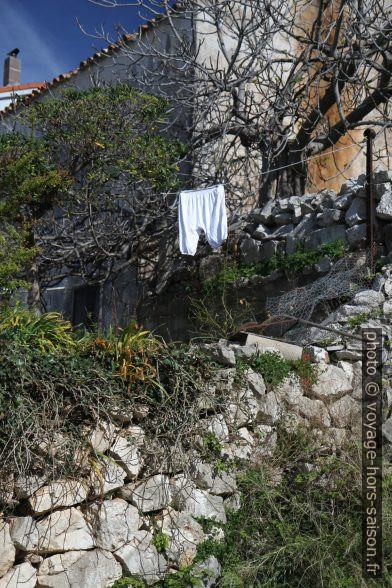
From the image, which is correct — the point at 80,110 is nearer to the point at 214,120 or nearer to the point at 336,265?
the point at 214,120

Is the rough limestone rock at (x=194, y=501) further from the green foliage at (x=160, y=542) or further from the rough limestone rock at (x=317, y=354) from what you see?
the rough limestone rock at (x=317, y=354)

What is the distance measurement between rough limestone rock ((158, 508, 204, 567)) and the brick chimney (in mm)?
19843

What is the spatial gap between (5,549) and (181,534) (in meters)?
1.47

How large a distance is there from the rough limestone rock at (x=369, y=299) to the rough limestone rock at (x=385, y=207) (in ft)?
5.19

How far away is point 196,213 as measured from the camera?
10469 mm

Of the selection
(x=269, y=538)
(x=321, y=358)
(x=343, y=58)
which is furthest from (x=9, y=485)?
(x=343, y=58)

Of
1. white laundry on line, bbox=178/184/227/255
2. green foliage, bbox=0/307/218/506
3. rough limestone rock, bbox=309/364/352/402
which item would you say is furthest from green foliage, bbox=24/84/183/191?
rough limestone rock, bbox=309/364/352/402

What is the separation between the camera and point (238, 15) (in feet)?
44.8

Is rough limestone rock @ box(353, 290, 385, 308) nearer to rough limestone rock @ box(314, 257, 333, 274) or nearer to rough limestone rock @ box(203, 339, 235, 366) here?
rough limestone rock @ box(314, 257, 333, 274)

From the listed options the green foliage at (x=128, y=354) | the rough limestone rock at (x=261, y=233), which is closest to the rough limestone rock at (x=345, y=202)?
the rough limestone rock at (x=261, y=233)

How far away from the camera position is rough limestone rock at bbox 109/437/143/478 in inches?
231

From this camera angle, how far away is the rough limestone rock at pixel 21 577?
5145mm

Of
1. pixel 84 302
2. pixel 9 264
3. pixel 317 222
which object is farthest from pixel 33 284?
pixel 317 222

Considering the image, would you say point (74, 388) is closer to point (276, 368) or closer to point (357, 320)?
point (276, 368)
